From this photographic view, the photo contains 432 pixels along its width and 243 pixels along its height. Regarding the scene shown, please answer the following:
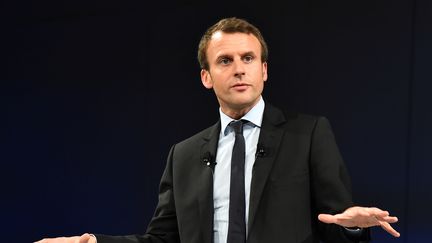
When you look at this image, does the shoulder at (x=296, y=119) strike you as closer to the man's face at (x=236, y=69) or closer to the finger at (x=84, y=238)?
the man's face at (x=236, y=69)

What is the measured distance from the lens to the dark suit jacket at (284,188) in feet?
6.31

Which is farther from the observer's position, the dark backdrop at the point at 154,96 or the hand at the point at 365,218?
the dark backdrop at the point at 154,96

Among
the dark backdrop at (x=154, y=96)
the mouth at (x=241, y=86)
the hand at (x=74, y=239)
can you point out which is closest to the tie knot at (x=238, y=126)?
the mouth at (x=241, y=86)

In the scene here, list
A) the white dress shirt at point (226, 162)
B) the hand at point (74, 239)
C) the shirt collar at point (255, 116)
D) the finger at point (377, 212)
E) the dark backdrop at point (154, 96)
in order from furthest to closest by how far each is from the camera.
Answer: the dark backdrop at point (154, 96), the shirt collar at point (255, 116), the white dress shirt at point (226, 162), the hand at point (74, 239), the finger at point (377, 212)

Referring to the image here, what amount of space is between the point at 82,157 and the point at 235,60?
2023 millimetres

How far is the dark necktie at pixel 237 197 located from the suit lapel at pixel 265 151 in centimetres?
4

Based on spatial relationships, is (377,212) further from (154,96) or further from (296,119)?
(154,96)

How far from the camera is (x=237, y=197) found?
1974 mm

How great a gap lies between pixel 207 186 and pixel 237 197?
0.43ft

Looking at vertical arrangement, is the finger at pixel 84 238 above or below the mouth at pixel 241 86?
below

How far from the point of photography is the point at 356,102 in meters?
2.99

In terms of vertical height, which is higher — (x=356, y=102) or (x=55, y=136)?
(x=356, y=102)

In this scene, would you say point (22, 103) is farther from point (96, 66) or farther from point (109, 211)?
point (109, 211)

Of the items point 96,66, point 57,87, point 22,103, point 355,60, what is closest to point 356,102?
point 355,60
